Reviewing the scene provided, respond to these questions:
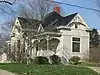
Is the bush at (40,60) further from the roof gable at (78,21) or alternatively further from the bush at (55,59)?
the roof gable at (78,21)

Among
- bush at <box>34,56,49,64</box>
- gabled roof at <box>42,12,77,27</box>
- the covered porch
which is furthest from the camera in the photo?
gabled roof at <box>42,12,77,27</box>

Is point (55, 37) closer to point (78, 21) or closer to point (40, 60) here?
point (78, 21)

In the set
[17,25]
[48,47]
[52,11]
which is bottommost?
[48,47]

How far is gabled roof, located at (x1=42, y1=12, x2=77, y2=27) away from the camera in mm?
37334

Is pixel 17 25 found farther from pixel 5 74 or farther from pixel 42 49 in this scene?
pixel 5 74

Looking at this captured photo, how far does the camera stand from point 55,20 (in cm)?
3775

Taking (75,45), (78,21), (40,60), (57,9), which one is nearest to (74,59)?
(75,45)

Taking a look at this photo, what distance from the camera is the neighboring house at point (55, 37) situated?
115 feet

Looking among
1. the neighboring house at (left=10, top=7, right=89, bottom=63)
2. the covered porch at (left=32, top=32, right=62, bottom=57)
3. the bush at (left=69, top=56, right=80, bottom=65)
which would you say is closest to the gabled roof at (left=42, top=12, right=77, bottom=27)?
the neighboring house at (left=10, top=7, right=89, bottom=63)

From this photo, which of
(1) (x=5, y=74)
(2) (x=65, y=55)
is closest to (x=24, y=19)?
(2) (x=65, y=55)

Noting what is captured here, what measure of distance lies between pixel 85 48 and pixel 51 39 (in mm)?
5035

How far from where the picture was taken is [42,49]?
36.2 m

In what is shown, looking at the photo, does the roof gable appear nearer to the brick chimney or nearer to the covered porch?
the covered porch

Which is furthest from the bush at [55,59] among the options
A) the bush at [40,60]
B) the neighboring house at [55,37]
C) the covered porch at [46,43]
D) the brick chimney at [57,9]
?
the brick chimney at [57,9]
